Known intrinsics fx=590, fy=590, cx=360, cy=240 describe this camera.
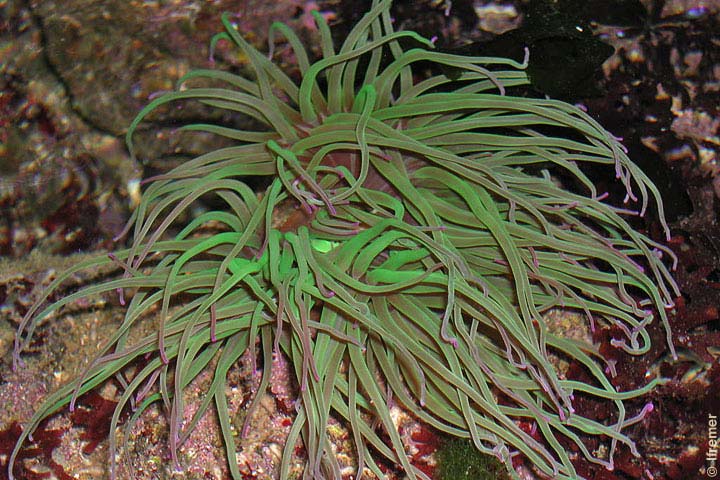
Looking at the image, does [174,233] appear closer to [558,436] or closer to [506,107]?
[506,107]

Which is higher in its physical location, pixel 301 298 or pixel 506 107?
pixel 506 107

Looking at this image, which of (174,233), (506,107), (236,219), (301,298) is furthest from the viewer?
(174,233)

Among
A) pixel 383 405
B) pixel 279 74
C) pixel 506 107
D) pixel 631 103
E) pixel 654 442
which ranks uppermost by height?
pixel 279 74

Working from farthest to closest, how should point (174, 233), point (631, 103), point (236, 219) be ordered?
1. point (174, 233)
2. point (631, 103)
3. point (236, 219)

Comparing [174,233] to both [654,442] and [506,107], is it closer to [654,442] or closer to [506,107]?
[506,107]

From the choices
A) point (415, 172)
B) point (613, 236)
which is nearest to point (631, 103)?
point (613, 236)

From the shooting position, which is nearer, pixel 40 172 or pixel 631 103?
pixel 631 103

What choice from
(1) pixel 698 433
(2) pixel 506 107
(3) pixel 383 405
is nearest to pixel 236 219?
(3) pixel 383 405
